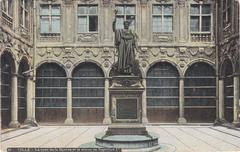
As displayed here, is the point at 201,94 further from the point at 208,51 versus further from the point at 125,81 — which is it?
the point at 125,81

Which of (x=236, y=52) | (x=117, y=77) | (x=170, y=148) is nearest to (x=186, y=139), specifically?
(x=170, y=148)

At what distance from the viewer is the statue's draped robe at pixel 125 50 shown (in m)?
12.4

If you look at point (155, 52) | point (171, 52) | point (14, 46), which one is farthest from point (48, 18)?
point (171, 52)

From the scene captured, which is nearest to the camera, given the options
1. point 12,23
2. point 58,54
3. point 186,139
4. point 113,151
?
point 113,151

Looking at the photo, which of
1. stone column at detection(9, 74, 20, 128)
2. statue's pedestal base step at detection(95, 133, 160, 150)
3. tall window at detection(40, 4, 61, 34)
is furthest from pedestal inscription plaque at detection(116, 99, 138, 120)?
tall window at detection(40, 4, 61, 34)

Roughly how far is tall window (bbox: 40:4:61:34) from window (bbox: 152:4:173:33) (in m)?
5.37

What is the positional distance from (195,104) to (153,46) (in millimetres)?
3972

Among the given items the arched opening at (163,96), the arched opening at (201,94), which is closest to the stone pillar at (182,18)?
the arched opening at (201,94)

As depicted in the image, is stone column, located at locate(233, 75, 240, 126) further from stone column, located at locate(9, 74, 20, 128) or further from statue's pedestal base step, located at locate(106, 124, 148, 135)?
stone column, located at locate(9, 74, 20, 128)

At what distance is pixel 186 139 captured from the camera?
1455 cm

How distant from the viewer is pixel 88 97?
69.4 ft

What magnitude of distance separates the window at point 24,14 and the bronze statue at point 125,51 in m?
8.69

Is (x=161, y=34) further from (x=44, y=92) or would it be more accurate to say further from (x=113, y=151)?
(x=113, y=151)

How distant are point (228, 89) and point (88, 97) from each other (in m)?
7.52
